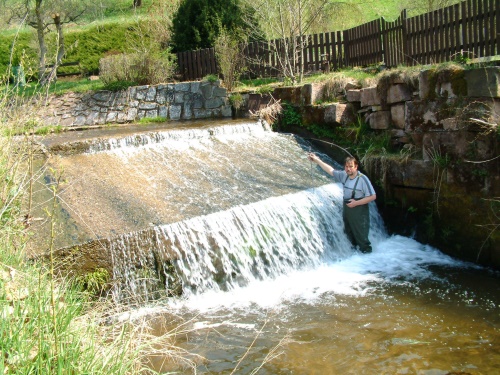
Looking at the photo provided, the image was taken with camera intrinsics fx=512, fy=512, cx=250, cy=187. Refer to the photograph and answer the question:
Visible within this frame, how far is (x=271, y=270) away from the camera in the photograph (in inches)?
263

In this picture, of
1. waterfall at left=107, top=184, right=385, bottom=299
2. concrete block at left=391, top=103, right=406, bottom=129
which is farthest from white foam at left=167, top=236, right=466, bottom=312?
concrete block at left=391, top=103, right=406, bottom=129

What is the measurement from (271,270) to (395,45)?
629 centimetres

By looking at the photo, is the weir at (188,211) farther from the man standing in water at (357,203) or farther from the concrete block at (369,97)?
the concrete block at (369,97)

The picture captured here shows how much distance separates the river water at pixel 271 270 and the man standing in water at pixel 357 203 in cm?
17

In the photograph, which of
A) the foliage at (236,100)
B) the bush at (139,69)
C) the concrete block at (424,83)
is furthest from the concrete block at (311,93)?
the bush at (139,69)

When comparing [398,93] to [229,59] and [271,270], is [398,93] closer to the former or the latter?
[271,270]

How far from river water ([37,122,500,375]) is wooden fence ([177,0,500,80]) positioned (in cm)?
337

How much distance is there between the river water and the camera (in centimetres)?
469

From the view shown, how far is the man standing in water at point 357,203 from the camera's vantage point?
742cm

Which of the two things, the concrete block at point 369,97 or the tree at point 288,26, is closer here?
the concrete block at point 369,97

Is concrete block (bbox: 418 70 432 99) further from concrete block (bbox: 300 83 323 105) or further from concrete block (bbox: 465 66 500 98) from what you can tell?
concrete block (bbox: 300 83 323 105)

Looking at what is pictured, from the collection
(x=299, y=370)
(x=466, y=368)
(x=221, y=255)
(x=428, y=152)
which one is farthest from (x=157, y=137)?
(x=466, y=368)

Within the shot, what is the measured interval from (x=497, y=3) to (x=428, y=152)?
9.39 feet

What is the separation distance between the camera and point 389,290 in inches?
243
